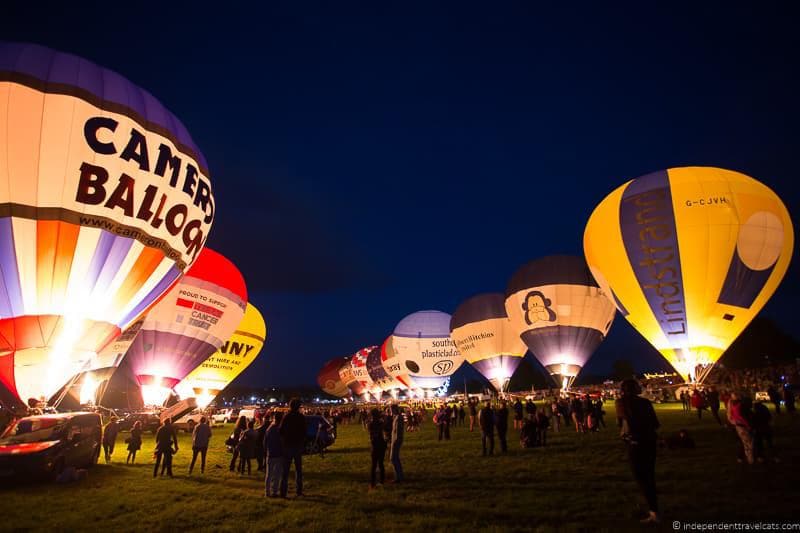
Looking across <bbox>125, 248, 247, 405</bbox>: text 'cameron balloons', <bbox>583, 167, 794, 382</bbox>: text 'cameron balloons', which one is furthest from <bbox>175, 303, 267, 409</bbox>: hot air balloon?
<bbox>583, 167, 794, 382</bbox>: text 'cameron balloons'

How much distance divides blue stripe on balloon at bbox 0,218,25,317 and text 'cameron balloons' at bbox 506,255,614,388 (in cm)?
2545

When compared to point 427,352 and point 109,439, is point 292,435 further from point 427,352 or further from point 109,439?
point 427,352

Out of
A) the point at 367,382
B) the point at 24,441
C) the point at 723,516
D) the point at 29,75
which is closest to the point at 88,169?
the point at 29,75

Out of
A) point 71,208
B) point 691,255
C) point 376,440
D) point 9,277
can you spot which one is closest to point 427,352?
point 691,255

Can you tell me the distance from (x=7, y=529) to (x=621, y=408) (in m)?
7.86

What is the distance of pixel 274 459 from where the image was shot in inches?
304

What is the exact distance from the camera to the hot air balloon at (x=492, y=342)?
3691 centimetres

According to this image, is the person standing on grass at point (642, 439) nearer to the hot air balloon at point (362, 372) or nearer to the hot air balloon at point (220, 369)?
the hot air balloon at point (220, 369)

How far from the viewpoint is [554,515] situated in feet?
18.9

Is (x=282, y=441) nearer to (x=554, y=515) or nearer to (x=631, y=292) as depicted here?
(x=554, y=515)

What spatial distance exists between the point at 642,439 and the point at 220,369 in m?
28.2

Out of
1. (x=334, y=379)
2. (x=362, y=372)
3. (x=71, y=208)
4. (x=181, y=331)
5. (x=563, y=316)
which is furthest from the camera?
(x=334, y=379)

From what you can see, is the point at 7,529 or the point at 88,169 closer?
the point at 7,529

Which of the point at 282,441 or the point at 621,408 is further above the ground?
the point at 621,408
